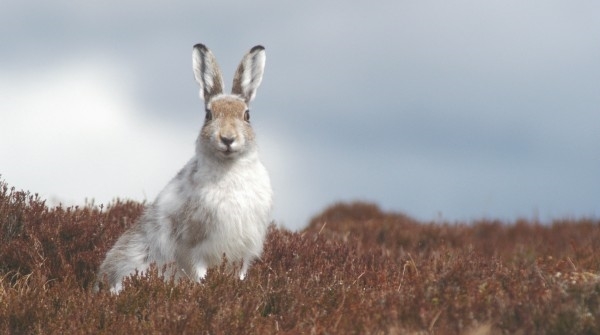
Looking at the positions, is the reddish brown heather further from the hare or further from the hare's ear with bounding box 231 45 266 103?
the hare's ear with bounding box 231 45 266 103

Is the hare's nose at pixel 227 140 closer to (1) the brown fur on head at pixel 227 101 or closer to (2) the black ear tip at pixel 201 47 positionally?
(1) the brown fur on head at pixel 227 101

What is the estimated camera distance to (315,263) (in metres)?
8.33

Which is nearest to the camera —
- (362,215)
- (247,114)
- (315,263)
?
(247,114)

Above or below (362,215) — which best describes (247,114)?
above

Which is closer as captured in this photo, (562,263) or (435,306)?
(435,306)

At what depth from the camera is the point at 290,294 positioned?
21.0 feet

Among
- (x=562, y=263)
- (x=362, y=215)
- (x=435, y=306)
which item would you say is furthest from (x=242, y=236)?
(x=362, y=215)

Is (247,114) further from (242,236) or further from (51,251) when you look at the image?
(51,251)

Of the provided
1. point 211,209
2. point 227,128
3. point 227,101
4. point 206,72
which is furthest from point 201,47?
point 211,209

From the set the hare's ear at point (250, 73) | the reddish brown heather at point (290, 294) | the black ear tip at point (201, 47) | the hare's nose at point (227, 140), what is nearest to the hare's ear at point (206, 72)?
the black ear tip at point (201, 47)

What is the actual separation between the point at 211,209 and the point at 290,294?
3.23 ft

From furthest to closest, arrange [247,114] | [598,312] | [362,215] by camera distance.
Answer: [362,215] < [247,114] < [598,312]

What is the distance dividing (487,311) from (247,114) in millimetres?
2985

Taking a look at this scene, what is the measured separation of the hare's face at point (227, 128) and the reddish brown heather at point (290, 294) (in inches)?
37.5
